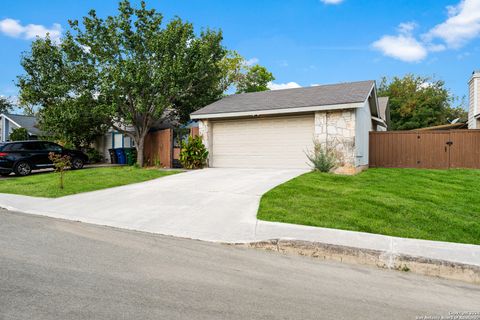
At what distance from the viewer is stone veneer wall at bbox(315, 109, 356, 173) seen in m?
12.1

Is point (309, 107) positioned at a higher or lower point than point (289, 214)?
higher

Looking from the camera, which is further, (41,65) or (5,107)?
(5,107)

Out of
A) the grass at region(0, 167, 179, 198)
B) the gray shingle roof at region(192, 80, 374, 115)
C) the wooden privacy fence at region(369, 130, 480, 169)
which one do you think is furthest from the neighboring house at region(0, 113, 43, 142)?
the wooden privacy fence at region(369, 130, 480, 169)

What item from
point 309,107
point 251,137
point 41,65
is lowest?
point 251,137

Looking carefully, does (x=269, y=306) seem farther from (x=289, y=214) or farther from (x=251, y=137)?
(x=251, y=137)

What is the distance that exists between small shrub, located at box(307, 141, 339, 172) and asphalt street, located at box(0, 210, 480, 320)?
7.35 meters

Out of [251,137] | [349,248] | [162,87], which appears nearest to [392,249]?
[349,248]

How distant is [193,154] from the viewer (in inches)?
582

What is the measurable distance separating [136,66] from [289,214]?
12224 mm

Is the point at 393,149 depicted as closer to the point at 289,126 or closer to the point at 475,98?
the point at 289,126

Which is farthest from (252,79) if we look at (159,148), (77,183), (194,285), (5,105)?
(5,105)

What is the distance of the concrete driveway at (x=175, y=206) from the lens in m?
6.12

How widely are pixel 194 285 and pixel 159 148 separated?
1379 cm

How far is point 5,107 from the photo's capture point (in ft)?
164
